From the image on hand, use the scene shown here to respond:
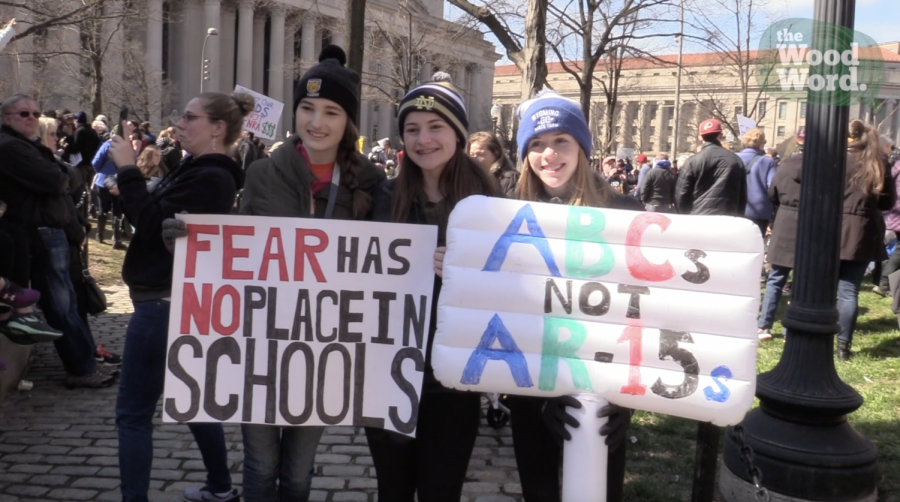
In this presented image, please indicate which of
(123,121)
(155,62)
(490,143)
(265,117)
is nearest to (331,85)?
(123,121)

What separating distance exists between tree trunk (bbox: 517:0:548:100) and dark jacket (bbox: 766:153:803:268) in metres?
3.63

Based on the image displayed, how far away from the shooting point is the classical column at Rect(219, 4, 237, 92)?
57625 millimetres

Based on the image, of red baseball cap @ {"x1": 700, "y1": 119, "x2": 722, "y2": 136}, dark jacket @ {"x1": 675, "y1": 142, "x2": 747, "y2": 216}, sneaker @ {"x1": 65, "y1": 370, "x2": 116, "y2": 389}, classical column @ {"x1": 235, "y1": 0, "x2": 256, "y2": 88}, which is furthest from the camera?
classical column @ {"x1": 235, "y1": 0, "x2": 256, "y2": 88}

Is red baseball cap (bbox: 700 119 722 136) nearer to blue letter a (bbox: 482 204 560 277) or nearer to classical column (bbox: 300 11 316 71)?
blue letter a (bbox: 482 204 560 277)

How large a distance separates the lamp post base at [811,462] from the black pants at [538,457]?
1.32 meters

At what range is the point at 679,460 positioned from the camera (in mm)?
4844

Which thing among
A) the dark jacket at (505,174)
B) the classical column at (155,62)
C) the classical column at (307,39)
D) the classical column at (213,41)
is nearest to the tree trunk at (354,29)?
the dark jacket at (505,174)

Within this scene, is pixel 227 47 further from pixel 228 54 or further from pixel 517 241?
pixel 517 241

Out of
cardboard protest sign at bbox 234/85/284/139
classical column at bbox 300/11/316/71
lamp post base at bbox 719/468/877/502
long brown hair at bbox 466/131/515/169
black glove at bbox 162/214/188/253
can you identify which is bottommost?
lamp post base at bbox 719/468/877/502

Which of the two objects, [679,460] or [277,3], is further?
[277,3]

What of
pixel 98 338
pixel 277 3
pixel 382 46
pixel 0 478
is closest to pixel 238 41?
pixel 277 3

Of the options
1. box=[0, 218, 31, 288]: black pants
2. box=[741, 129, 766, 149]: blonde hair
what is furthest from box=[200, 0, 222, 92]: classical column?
box=[0, 218, 31, 288]: black pants

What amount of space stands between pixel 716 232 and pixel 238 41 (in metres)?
59.8

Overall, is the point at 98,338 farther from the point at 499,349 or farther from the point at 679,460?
the point at 499,349
